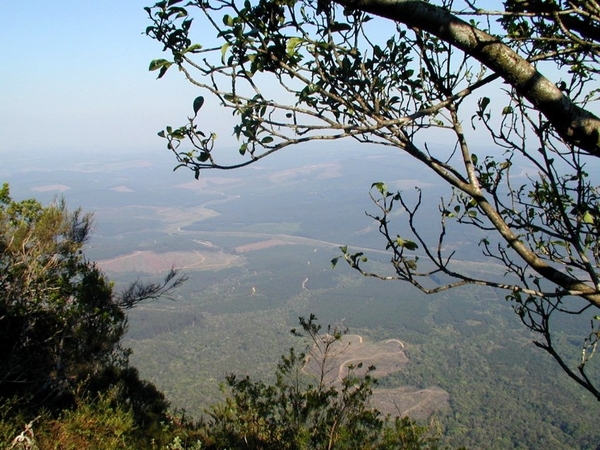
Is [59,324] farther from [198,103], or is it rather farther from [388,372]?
[388,372]

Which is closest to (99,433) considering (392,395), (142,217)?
(392,395)

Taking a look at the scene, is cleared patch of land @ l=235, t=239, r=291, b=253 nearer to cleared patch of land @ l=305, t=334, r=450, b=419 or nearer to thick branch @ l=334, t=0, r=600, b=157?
cleared patch of land @ l=305, t=334, r=450, b=419

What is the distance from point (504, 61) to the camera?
1269 millimetres

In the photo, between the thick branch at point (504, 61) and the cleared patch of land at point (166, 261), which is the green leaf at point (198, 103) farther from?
the cleared patch of land at point (166, 261)

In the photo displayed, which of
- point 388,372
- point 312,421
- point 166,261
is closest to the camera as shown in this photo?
point 312,421

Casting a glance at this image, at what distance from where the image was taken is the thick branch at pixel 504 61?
124 centimetres

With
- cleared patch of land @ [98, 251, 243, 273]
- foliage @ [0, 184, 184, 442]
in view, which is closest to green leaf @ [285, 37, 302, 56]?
foliage @ [0, 184, 184, 442]

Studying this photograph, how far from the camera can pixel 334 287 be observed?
60.5 meters

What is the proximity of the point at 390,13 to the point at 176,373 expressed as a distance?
33.1 m

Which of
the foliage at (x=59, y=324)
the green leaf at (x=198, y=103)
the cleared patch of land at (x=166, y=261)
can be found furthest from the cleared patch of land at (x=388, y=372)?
the cleared patch of land at (x=166, y=261)

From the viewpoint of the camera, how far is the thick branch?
4.06 ft

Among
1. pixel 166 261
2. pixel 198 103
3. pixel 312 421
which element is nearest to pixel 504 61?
pixel 198 103

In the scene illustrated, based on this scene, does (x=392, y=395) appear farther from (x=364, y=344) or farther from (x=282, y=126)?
(x=282, y=126)

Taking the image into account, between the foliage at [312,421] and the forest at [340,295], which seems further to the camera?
the foliage at [312,421]
